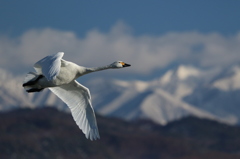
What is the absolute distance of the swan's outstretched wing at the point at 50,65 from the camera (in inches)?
899

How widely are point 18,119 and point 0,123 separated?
8112mm

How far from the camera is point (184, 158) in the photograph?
173 meters

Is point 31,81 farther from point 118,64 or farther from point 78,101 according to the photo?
point 118,64

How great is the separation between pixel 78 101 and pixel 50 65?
6214mm

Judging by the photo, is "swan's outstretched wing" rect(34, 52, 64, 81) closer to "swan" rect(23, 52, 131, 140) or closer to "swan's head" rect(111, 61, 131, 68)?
"swan" rect(23, 52, 131, 140)

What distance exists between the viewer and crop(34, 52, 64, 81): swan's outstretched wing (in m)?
22.8

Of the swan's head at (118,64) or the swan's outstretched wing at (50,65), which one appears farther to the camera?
the swan's head at (118,64)

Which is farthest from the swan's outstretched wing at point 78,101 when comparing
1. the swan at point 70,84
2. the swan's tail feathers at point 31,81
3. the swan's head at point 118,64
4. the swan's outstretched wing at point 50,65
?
the swan's outstretched wing at point 50,65

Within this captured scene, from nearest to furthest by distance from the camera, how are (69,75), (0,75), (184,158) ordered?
(69,75), (0,75), (184,158)

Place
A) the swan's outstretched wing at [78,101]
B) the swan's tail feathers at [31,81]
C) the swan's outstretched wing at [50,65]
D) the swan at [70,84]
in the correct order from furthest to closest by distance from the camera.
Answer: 1. the swan's outstretched wing at [78,101]
2. the swan's tail feathers at [31,81]
3. the swan at [70,84]
4. the swan's outstretched wing at [50,65]

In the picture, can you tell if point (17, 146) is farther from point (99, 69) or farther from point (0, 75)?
point (99, 69)

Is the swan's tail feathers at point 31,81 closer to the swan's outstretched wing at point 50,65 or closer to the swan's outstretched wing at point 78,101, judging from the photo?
the swan's outstretched wing at point 50,65

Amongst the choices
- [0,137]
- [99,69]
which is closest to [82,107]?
[99,69]

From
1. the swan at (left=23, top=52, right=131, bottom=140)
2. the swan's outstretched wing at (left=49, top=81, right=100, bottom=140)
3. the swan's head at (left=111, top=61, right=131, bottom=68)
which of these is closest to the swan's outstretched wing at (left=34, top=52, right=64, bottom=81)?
the swan at (left=23, top=52, right=131, bottom=140)
